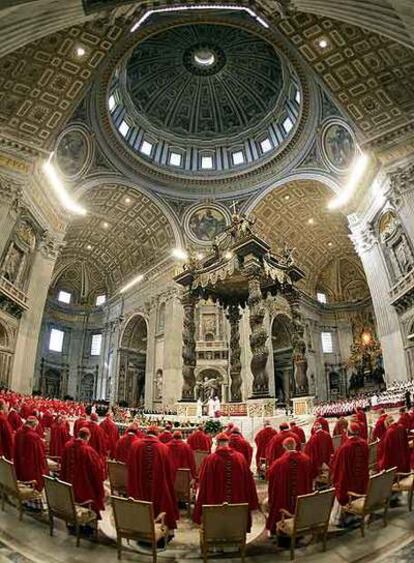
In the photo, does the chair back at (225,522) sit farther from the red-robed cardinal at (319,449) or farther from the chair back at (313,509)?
the red-robed cardinal at (319,449)

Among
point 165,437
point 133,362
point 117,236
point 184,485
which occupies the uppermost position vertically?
point 117,236

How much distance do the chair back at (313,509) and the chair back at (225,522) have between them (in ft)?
→ 1.61

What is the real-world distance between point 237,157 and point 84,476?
22832mm

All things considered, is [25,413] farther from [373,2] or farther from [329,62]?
[329,62]

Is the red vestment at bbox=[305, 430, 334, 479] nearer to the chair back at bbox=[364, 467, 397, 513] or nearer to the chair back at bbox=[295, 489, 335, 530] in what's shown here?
the chair back at bbox=[364, 467, 397, 513]

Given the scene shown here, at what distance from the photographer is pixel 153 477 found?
4238 mm

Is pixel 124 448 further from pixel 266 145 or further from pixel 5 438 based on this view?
pixel 266 145

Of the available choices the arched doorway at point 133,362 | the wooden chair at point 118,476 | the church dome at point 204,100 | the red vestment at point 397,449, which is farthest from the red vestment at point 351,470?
the arched doorway at point 133,362

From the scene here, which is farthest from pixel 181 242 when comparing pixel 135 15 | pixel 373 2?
pixel 373 2

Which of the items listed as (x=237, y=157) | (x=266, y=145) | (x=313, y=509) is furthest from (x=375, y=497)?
(x=237, y=157)

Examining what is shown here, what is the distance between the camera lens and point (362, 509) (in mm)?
3852

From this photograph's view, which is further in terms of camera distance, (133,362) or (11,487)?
(133,362)

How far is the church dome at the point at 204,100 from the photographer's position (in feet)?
70.3

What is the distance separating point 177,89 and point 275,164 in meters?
8.32
